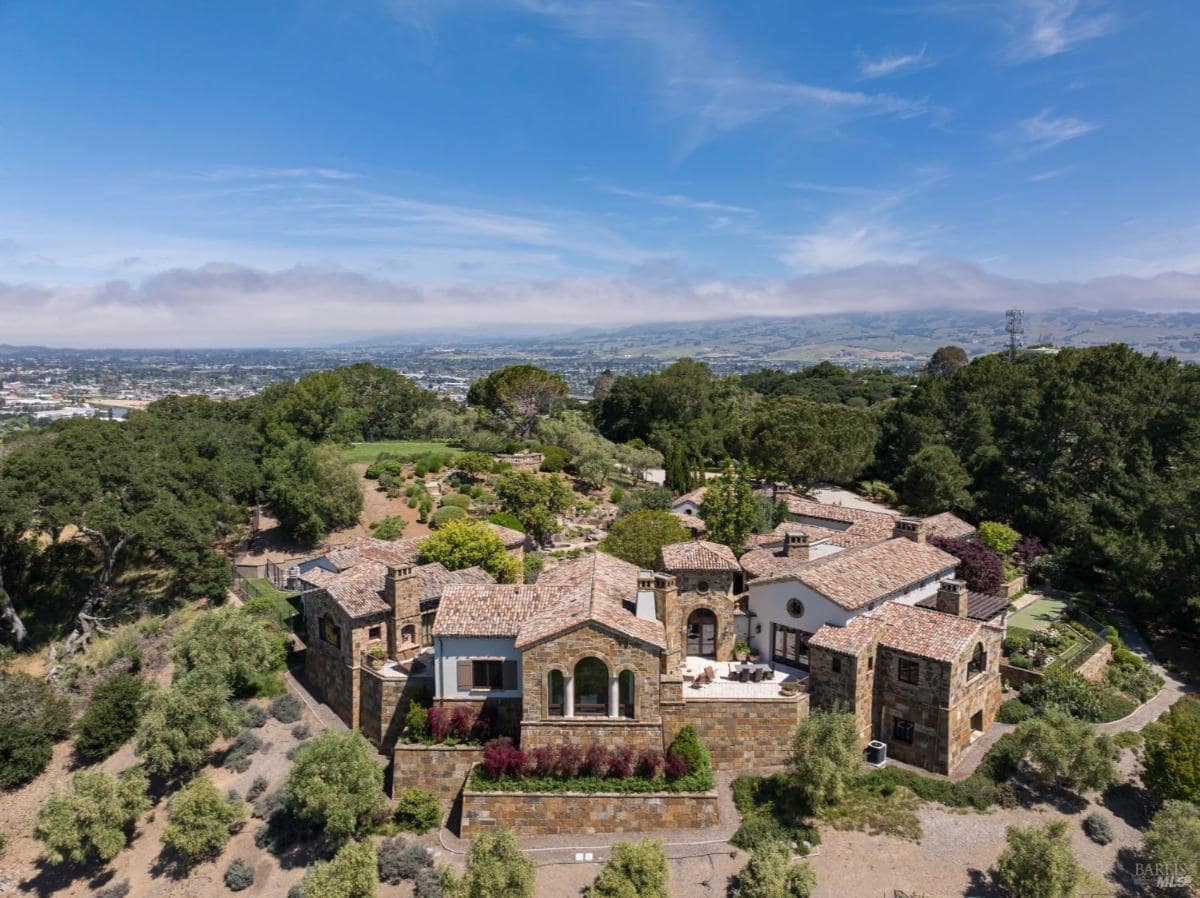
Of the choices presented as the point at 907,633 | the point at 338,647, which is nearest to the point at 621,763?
the point at 907,633

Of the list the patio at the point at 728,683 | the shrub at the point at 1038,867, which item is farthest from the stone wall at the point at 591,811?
the shrub at the point at 1038,867

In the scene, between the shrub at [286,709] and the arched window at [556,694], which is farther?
the shrub at [286,709]

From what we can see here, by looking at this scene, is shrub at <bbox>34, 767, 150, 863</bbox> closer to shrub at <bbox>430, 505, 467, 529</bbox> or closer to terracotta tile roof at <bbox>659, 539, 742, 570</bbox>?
terracotta tile roof at <bbox>659, 539, 742, 570</bbox>

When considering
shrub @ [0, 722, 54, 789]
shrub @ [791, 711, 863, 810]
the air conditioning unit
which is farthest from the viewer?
shrub @ [0, 722, 54, 789]

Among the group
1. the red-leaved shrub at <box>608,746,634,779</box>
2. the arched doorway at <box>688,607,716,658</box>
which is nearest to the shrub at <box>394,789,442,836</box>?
the red-leaved shrub at <box>608,746,634,779</box>

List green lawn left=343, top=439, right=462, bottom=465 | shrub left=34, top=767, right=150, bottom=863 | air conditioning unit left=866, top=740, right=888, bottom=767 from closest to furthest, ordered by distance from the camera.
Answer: shrub left=34, top=767, right=150, bottom=863 → air conditioning unit left=866, top=740, right=888, bottom=767 → green lawn left=343, top=439, right=462, bottom=465

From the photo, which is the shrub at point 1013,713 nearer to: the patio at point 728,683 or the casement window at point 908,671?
the casement window at point 908,671

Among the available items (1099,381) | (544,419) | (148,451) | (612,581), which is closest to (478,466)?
(544,419)
